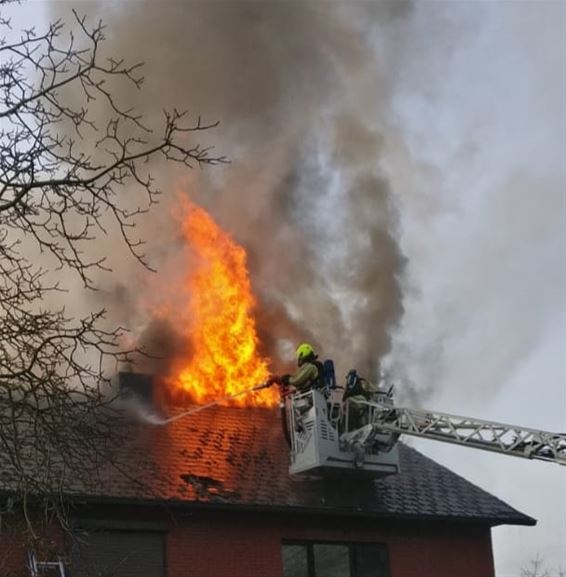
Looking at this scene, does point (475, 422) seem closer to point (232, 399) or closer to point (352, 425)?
point (352, 425)

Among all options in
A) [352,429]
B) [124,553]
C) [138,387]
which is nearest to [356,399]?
[352,429]

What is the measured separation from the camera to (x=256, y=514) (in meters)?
16.8

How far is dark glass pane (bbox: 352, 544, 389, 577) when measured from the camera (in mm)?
17859

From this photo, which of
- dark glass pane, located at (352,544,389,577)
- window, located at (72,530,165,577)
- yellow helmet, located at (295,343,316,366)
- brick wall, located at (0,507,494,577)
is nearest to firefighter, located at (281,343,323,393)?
yellow helmet, located at (295,343,316,366)

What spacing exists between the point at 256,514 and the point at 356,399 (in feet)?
7.76

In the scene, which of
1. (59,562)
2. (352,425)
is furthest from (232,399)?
(59,562)

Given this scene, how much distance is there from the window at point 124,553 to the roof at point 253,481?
24.0 inches

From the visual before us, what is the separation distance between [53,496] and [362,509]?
944 cm

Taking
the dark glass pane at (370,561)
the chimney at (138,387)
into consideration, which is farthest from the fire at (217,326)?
the dark glass pane at (370,561)

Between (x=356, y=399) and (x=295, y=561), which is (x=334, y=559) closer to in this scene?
(x=295, y=561)

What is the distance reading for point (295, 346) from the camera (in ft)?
75.9

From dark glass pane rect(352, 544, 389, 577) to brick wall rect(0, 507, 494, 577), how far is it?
0.12 meters

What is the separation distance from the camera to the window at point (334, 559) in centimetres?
1714

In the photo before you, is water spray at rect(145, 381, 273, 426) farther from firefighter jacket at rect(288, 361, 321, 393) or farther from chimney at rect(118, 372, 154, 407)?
chimney at rect(118, 372, 154, 407)
